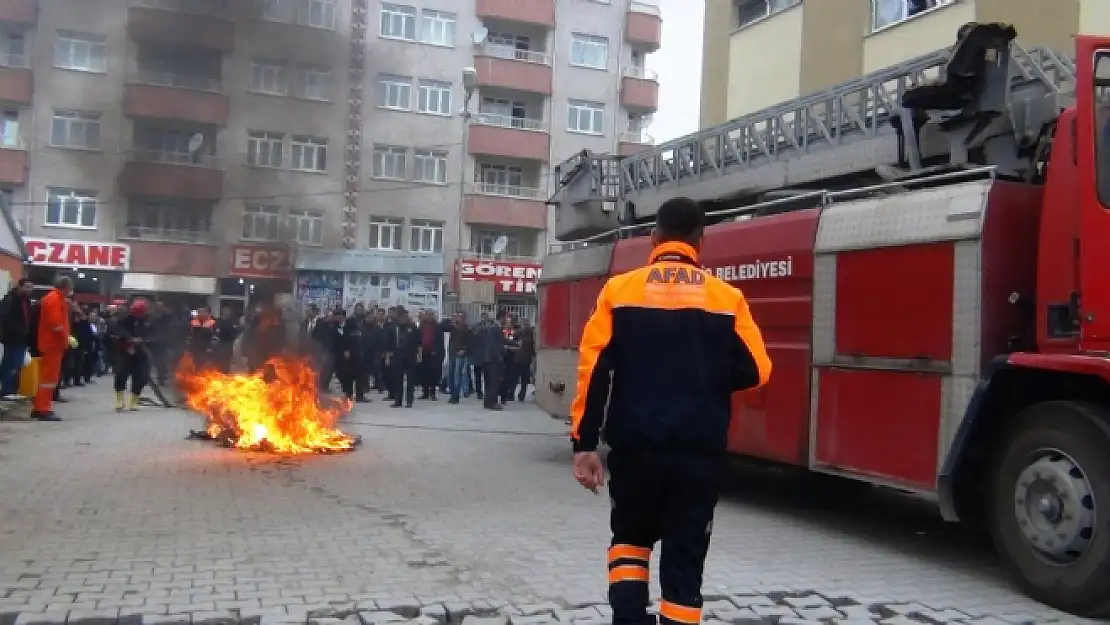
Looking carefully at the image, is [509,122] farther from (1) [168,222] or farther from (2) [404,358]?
(1) [168,222]

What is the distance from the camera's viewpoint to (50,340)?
11.8 metres

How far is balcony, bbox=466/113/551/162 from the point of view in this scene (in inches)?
1366

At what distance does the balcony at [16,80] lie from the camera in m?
9.44

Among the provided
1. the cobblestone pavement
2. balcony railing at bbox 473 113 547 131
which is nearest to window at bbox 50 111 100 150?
the cobblestone pavement

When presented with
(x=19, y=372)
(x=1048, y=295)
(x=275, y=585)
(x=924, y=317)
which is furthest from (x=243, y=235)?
(x=1048, y=295)

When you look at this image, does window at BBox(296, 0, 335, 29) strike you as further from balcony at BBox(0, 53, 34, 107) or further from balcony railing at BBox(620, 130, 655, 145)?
balcony railing at BBox(620, 130, 655, 145)

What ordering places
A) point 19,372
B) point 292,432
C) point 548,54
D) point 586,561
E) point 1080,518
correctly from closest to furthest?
point 1080,518 < point 586,561 < point 292,432 < point 19,372 < point 548,54

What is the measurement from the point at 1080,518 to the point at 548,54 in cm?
3319

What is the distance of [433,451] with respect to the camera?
10438 mm

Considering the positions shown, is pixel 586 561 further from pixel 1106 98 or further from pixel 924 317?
pixel 1106 98

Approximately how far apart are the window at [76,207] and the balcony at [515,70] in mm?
20988

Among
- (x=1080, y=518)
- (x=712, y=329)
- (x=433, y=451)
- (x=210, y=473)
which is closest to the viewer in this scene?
(x=712, y=329)

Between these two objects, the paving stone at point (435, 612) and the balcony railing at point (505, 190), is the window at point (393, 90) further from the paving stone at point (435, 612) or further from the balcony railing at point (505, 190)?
the balcony railing at point (505, 190)

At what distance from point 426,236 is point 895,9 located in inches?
590
